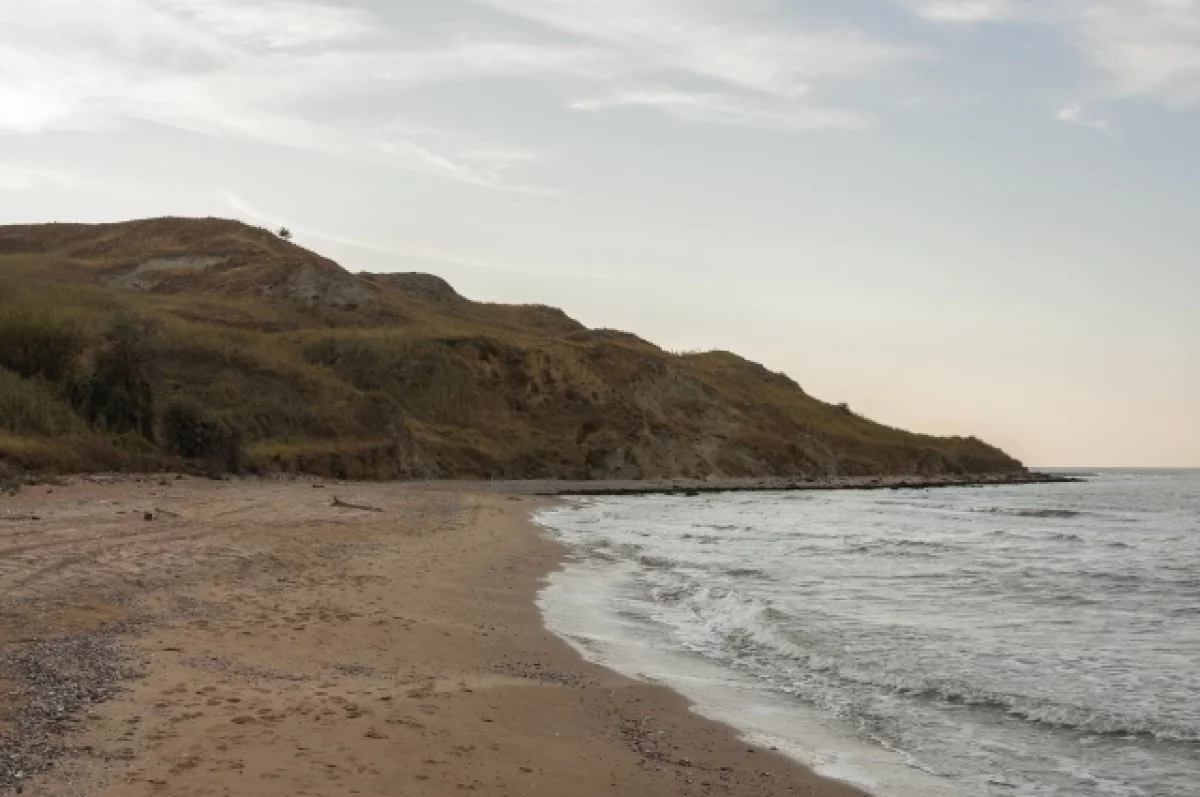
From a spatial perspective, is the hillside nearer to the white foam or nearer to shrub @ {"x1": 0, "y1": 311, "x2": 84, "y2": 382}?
shrub @ {"x1": 0, "y1": 311, "x2": 84, "y2": 382}

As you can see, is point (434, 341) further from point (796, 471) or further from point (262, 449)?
point (796, 471)

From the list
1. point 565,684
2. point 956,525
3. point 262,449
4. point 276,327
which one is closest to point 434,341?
point 276,327

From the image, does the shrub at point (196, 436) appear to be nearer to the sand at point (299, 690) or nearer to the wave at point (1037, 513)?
the sand at point (299, 690)

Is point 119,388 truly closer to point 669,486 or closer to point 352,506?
point 352,506

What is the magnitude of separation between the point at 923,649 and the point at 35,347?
29.9 metres

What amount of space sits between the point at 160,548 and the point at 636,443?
189 feet

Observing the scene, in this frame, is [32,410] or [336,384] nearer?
[32,410]

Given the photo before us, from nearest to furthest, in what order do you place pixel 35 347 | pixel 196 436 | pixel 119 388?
pixel 35 347 < pixel 119 388 < pixel 196 436

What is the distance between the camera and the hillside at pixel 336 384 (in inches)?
1293

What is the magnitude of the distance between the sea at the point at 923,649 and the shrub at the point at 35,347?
18.0 meters

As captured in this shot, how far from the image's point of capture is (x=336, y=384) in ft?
170

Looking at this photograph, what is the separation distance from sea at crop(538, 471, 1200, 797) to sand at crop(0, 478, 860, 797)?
0.88 metres

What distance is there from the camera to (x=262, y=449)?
40812 mm

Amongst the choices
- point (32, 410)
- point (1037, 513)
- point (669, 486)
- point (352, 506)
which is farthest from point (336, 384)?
point (1037, 513)
